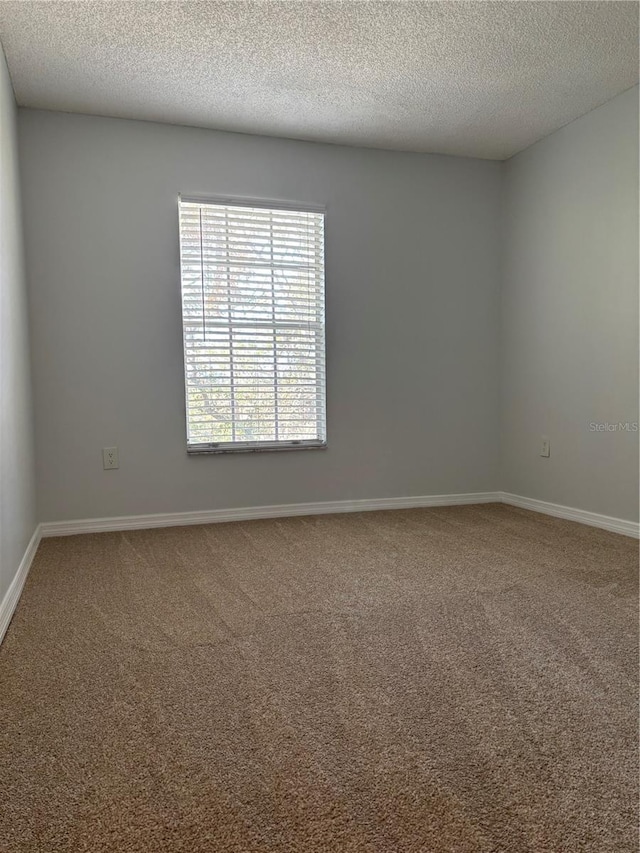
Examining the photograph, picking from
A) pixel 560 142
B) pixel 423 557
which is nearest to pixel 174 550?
pixel 423 557

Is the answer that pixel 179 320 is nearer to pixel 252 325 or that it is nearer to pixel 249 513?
pixel 252 325

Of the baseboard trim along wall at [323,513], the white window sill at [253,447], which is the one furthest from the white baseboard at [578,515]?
the white window sill at [253,447]

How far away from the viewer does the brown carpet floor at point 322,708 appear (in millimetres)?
971

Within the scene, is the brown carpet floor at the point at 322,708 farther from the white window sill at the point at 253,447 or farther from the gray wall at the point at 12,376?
the white window sill at the point at 253,447

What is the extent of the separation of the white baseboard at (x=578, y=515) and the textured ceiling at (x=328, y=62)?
2.22 metres

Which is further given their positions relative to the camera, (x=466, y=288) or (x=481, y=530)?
(x=466, y=288)

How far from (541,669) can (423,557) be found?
1.10 meters

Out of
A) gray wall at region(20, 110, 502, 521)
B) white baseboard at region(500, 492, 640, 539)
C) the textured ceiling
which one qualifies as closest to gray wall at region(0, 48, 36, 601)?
gray wall at region(20, 110, 502, 521)

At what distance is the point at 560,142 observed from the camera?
3385mm

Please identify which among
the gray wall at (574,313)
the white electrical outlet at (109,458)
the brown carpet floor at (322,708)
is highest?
the gray wall at (574,313)

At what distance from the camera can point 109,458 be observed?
3.21 metres

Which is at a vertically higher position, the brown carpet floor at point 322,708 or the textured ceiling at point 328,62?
the textured ceiling at point 328,62

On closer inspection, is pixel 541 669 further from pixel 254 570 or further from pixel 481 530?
pixel 481 530

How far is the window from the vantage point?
10.9 ft
